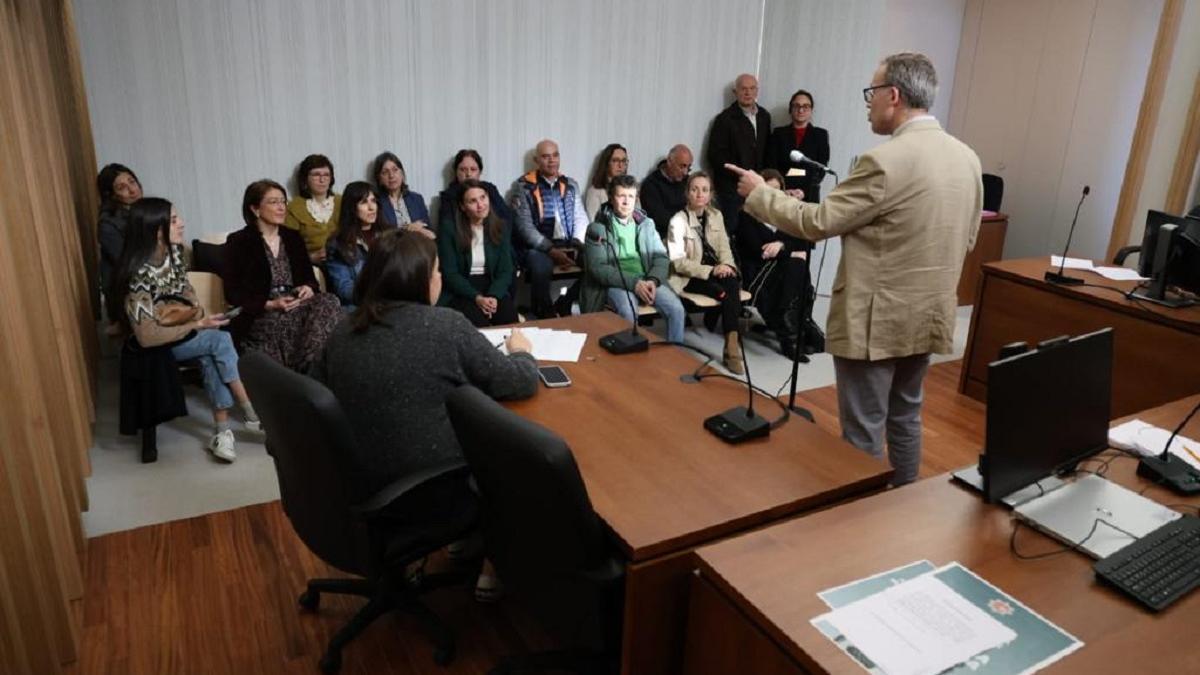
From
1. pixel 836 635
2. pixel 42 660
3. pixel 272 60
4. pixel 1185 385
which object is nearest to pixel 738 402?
pixel 836 635

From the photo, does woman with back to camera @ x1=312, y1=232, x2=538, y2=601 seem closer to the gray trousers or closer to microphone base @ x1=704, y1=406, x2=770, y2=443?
microphone base @ x1=704, y1=406, x2=770, y2=443

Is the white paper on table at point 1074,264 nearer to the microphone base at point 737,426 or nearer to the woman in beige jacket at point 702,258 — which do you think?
the woman in beige jacket at point 702,258

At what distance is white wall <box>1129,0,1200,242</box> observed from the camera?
15.5 feet

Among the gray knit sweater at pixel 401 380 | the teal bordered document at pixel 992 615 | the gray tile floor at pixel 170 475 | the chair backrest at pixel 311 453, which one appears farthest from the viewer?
the gray tile floor at pixel 170 475

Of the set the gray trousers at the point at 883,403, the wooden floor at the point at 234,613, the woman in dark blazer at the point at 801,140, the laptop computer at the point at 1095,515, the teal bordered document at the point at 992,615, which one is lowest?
the wooden floor at the point at 234,613

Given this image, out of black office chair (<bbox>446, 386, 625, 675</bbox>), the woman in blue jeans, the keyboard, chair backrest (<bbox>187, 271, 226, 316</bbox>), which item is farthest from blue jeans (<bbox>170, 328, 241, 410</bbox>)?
the keyboard

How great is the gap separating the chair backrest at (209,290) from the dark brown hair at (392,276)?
80.0 inches

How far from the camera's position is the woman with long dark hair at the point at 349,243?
3.96 meters

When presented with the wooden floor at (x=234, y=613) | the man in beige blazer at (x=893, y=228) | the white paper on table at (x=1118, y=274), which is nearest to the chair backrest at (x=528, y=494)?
the wooden floor at (x=234, y=613)

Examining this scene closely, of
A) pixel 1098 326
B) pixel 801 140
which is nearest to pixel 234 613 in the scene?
pixel 1098 326

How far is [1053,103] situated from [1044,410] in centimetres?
550

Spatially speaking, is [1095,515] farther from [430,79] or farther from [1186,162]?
[1186,162]

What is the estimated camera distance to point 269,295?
357cm

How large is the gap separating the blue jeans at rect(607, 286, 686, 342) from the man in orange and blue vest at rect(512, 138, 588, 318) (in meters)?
0.51
